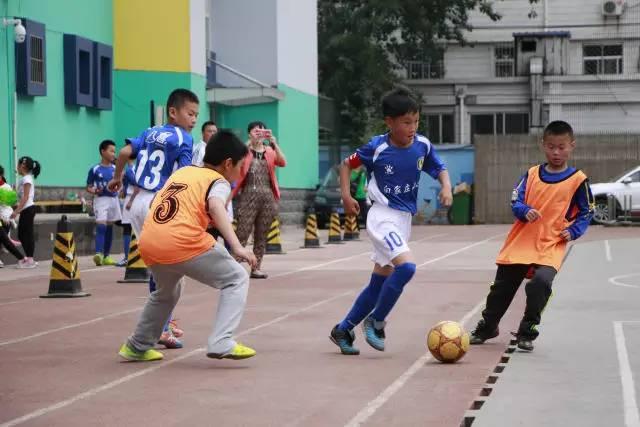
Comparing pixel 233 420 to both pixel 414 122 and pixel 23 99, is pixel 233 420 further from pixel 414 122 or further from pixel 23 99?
pixel 23 99

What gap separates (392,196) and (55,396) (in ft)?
9.86

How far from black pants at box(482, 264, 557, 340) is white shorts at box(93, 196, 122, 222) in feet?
39.3

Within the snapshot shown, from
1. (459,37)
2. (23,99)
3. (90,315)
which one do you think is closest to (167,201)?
(90,315)

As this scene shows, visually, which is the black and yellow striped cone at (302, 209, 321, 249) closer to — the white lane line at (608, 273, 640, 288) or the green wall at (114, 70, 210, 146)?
the green wall at (114, 70, 210, 146)

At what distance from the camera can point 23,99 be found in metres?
26.7

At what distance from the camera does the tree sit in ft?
173

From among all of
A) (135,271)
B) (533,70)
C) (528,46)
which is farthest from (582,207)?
(528,46)

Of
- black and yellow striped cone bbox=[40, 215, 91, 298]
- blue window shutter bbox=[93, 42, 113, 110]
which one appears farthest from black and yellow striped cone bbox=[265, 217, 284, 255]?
black and yellow striped cone bbox=[40, 215, 91, 298]

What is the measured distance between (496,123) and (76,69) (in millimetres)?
31514

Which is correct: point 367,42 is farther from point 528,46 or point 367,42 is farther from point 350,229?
point 350,229

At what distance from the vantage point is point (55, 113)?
28.5 m

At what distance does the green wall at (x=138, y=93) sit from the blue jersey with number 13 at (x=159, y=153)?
849 inches

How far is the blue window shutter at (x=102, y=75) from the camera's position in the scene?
30.7 meters

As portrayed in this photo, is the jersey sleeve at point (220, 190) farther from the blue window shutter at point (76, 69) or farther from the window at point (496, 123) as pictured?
the window at point (496, 123)
